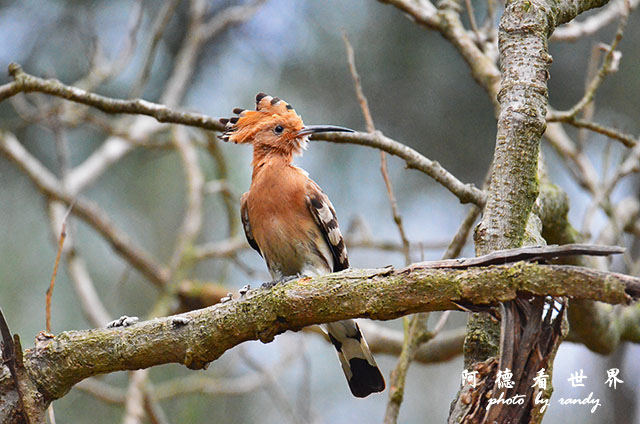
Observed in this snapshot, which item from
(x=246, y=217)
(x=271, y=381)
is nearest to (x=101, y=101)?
(x=246, y=217)

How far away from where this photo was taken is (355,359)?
4.10 metres

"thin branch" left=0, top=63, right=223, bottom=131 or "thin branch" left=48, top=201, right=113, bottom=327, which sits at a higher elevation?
"thin branch" left=48, top=201, right=113, bottom=327

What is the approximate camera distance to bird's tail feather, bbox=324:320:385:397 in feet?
13.1

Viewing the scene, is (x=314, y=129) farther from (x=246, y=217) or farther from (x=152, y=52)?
(x=152, y=52)

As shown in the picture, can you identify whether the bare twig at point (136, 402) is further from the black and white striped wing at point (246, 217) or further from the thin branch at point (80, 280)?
the black and white striped wing at point (246, 217)

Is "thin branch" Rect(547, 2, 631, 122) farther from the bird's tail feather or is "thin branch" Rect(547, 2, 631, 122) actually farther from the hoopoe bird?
the bird's tail feather

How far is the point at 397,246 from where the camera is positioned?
627cm

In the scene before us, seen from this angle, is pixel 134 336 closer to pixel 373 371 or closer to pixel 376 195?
pixel 373 371

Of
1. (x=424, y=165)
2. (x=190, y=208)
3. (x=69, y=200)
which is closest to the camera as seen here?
(x=424, y=165)

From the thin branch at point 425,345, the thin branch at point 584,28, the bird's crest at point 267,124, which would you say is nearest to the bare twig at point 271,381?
the thin branch at point 425,345

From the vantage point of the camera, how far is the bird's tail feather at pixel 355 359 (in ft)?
13.1

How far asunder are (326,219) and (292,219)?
20 centimetres

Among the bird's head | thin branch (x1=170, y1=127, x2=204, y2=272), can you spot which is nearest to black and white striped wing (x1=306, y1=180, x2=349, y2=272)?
the bird's head

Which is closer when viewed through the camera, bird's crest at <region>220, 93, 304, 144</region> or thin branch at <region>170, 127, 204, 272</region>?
bird's crest at <region>220, 93, 304, 144</region>
